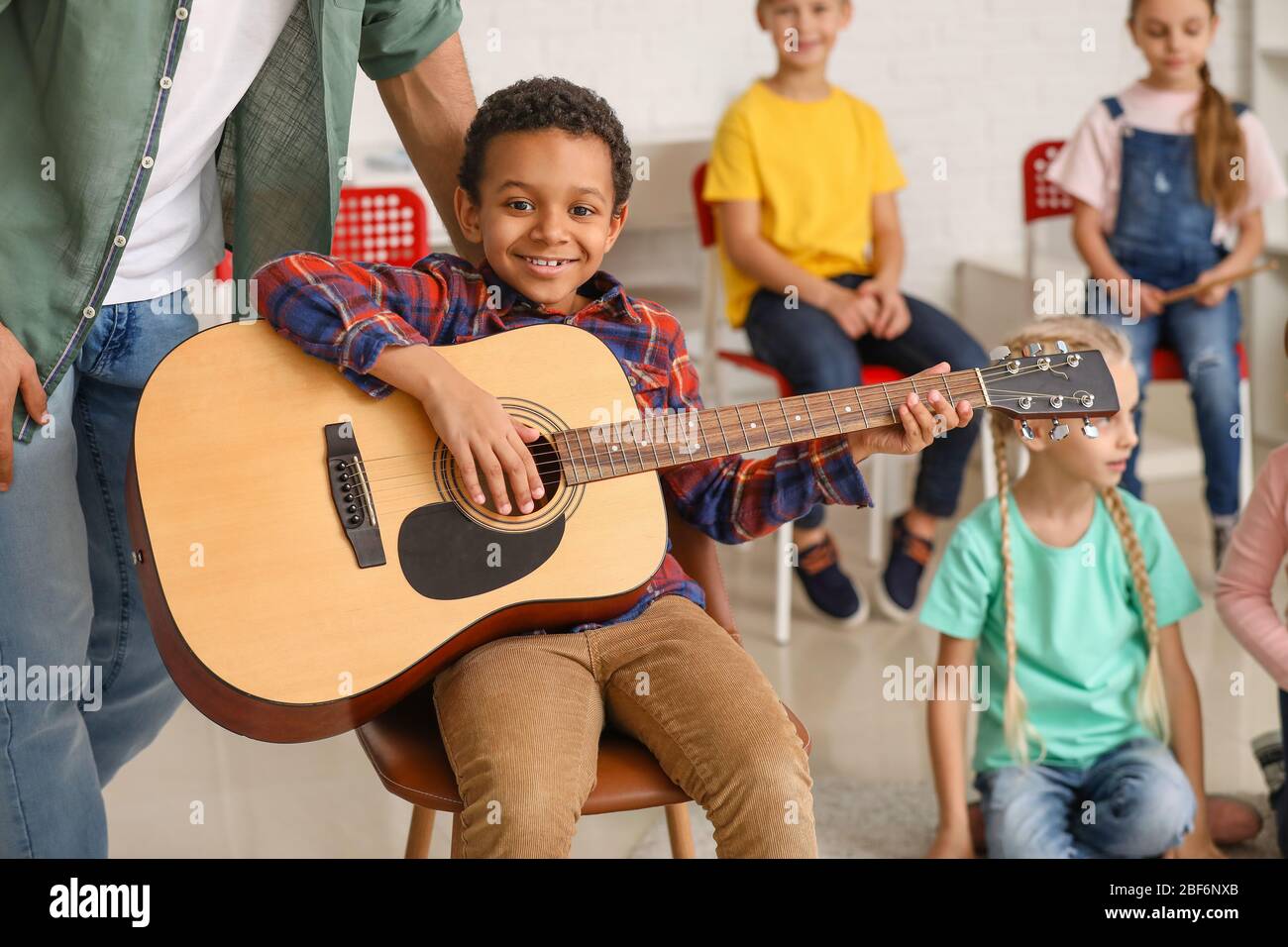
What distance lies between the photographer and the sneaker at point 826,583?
310 cm

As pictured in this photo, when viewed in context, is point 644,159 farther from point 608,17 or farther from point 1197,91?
point 1197,91

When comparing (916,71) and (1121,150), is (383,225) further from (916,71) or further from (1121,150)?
(916,71)

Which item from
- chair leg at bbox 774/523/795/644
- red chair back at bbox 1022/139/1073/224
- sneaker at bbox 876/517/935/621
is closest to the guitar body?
chair leg at bbox 774/523/795/644

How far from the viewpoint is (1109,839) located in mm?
1973

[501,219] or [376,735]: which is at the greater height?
[501,219]

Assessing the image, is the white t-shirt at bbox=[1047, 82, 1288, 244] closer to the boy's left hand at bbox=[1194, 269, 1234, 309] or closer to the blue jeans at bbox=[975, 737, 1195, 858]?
the boy's left hand at bbox=[1194, 269, 1234, 309]

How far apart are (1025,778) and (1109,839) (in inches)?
5.4

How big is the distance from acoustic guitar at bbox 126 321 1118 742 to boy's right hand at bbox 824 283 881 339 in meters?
1.57

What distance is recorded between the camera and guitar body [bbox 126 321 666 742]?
4.32 ft

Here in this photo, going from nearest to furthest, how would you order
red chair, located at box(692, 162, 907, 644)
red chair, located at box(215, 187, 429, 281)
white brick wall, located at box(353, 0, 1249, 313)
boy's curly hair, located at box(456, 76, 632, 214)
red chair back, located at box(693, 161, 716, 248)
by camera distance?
boy's curly hair, located at box(456, 76, 632, 214) < red chair, located at box(215, 187, 429, 281) < red chair, located at box(692, 162, 907, 644) < red chair back, located at box(693, 161, 716, 248) < white brick wall, located at box(353, 0, 1249, 313)

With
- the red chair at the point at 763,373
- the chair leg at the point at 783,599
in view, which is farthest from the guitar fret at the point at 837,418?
the chair leg at the point at 783,599

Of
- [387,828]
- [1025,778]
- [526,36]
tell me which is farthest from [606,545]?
[526,36]

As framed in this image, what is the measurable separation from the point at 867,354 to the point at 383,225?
107cm

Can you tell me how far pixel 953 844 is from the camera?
2041 mm
